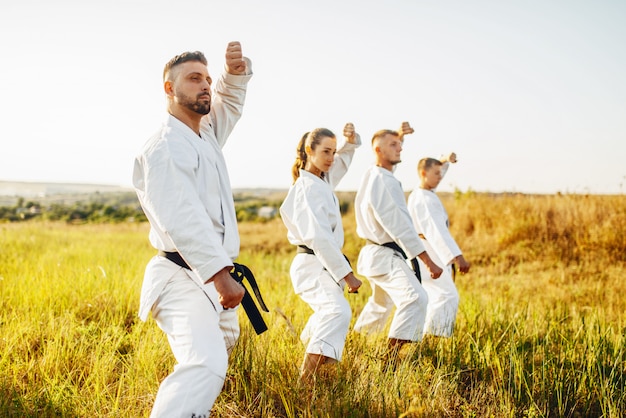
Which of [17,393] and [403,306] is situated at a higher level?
[403,306]

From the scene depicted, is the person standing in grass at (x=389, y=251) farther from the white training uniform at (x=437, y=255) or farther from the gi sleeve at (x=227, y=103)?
the gi sleeve at (x=227, y=103)

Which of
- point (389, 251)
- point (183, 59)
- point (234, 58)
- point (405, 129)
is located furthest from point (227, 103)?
point (405, 129)

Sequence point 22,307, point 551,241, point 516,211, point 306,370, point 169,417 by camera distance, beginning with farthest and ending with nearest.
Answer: point 516,211 → point 551,241 → point 22,307 → point 306,370 → point 169,417

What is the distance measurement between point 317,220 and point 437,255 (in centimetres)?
247

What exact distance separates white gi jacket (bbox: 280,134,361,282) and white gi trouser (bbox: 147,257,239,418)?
152cm

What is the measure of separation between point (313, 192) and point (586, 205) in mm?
10903

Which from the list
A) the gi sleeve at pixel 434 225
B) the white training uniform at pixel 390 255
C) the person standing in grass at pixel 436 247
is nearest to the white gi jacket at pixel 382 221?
the white training uniform at pixel 390 255

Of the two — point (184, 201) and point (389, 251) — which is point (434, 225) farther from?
point (184, 201)

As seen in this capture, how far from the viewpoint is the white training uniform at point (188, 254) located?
2.58 m

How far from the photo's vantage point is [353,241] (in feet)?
53.2

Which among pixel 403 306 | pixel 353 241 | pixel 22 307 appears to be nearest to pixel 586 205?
pixel 353 241

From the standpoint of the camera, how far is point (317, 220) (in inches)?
178

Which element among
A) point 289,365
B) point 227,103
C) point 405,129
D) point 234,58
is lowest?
point 289,365

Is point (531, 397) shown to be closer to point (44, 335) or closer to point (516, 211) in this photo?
point (44, 335)
